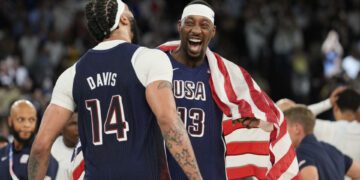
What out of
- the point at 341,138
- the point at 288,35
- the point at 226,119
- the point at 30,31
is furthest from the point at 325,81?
the point at 226,119

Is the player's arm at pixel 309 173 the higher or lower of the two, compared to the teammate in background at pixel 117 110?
lower

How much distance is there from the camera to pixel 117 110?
18.2 feet

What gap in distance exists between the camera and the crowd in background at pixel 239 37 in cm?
1856

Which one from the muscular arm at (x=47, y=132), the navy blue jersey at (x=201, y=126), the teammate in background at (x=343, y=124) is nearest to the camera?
the muscular arm at (x=47, y=132)

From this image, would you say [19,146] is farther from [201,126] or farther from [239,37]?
[239,37]

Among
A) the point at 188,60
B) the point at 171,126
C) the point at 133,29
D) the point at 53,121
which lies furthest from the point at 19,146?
the point at 171,126

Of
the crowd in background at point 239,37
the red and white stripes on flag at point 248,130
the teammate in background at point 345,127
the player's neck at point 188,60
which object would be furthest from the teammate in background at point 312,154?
the crowd in background at point 239,37

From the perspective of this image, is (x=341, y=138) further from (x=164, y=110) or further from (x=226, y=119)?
(x=164, y=110)

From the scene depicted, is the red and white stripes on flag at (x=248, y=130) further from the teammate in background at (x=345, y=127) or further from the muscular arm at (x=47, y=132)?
the teammate in background at (x=345, y=127)

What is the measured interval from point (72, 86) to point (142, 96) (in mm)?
456

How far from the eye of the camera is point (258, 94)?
7305 millimetres

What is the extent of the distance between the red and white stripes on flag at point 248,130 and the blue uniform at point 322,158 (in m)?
0.50

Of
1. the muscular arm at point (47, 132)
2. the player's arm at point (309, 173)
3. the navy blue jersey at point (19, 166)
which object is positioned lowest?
the player's arm at point (309, 173)

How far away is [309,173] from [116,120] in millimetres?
2916
